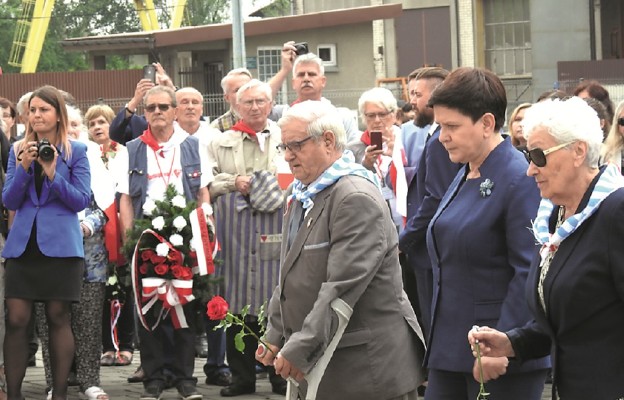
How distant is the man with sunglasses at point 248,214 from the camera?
9.55 m

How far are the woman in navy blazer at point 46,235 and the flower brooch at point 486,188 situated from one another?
4.06 meters

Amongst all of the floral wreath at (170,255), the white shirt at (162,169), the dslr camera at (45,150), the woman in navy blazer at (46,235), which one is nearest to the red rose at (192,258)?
the floral wreath at (170,255)

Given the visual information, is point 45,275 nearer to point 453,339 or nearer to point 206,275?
point 206,275

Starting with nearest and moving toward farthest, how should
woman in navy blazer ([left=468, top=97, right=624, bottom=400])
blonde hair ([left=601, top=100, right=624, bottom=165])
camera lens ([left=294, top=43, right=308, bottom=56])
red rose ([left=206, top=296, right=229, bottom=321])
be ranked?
1. woman in navy blazer ([left=468, top=97, right=624, bottom=400])
2. red rose ([left=206, top=296, right=229, bottom=321])
3. blonde hair ([left=601, top=100, right=624, bottom=165])
4. camera lens ([left=294, top=43, right=308, bottom=56])

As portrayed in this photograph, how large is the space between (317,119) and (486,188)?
Answer: 84 centimetres

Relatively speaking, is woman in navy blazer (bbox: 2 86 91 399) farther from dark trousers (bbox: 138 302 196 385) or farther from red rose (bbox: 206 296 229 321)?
red rose (bbox: 206 296 229 321)

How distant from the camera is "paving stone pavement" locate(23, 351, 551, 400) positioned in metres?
9.62

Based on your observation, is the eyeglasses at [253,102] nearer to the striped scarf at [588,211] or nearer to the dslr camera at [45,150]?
the dslr camera at [45,150]

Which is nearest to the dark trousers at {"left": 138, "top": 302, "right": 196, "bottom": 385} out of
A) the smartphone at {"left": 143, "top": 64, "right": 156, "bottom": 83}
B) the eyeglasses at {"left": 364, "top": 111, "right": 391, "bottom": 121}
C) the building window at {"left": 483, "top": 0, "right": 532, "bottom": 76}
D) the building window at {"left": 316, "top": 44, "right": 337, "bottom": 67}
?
the eyeglasses at {"left": 364, "top": 111, "right": 391, "bottom": 121}

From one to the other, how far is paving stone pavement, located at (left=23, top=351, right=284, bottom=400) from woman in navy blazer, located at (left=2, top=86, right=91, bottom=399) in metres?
0.87

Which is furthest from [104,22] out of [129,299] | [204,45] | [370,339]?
[370,339]

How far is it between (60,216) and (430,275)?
8.44 feet

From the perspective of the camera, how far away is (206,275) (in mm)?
9648

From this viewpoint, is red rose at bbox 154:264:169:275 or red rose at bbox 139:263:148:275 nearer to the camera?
red rose at bbox 154:264:169:275
